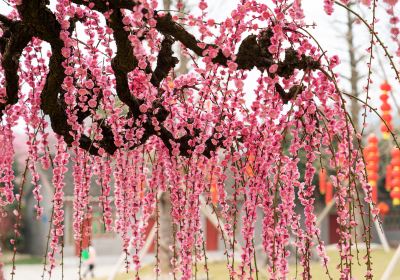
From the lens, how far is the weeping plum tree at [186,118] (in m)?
1.90

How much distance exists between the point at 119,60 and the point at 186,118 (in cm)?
50

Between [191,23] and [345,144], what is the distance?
0.67 m

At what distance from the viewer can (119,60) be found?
6.39 feet

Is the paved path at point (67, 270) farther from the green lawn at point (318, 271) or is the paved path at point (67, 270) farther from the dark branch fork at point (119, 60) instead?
the dark branch fork at point (119, 60)

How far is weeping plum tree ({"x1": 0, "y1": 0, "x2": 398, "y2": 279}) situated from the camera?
6.23 feet

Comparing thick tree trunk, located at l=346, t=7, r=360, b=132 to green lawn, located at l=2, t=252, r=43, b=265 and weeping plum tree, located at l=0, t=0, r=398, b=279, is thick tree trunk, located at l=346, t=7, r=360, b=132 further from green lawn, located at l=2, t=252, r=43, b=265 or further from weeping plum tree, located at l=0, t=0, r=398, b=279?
weeping plum tree, located at l=0, t=0, r=398, b=279

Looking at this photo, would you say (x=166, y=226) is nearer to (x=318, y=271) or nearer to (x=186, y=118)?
(x=318, y=271)

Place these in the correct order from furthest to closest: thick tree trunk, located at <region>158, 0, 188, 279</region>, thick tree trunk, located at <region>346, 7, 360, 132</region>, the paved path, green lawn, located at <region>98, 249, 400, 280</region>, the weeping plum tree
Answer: thick tree trunk, located at <region>346, 7, 360, 132</region> → the paved path → green lawn, located at <region>98, 249, 400, 280</region> → thick tree trunk, located at <region>158, 0, 188, 279</region> → the weeping plum tree

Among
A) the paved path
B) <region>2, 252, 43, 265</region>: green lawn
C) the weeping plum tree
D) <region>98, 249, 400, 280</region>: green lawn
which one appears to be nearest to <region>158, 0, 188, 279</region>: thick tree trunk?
<region>98, 249, 400, 280</region>: green lawn

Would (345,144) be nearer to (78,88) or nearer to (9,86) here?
(78,88)

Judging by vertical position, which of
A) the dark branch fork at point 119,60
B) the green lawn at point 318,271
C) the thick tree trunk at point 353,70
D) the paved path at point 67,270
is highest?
the thick tree trunk at point 353,70

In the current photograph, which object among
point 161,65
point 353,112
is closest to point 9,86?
point 161,65

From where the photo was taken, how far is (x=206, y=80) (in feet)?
6.90

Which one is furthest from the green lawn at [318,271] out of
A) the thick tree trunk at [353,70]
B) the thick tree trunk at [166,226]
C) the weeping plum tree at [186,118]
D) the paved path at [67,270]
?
the weeping plum tree at [186,118]
